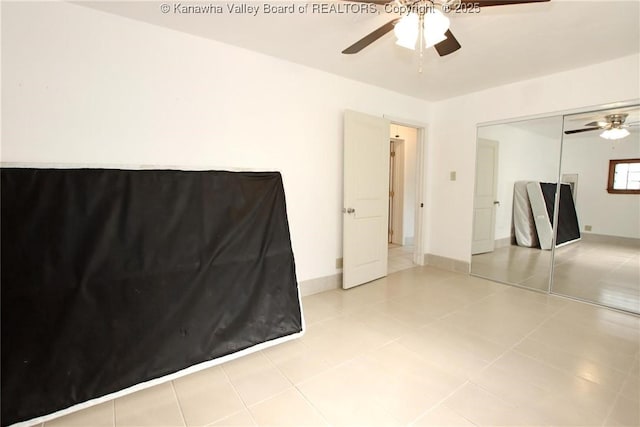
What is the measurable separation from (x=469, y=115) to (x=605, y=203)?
182cm

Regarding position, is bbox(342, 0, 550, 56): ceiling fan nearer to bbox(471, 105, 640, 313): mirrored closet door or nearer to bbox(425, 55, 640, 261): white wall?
bbox(425, 55, 640, 261): white wall

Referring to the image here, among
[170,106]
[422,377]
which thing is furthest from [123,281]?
[422,377]

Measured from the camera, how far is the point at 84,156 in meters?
2.11

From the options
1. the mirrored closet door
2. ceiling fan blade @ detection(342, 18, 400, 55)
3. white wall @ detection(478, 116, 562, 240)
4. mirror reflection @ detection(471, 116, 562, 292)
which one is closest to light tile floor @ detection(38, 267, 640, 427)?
the mirrored closet door

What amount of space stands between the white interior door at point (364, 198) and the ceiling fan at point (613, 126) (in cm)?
215

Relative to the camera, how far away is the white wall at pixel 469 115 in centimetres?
295

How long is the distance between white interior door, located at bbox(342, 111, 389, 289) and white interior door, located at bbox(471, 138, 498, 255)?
1.31m

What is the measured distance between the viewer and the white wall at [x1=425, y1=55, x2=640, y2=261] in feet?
9.67

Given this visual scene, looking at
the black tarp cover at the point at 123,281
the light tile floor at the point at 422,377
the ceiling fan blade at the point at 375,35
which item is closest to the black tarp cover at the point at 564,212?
the light tile floor at the point at 422,377

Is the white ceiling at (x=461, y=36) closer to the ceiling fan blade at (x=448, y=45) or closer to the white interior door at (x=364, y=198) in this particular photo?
the ceiling fan blade at (x=448, y=45)

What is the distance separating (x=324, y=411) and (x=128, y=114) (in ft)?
8.06

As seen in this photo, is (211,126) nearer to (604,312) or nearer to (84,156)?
(84,156)

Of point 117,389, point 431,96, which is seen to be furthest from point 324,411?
point 431,96

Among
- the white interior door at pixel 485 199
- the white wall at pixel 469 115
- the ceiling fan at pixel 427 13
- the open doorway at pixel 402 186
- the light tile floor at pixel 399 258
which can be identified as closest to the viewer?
the ceiling fan at pixel 427 13
